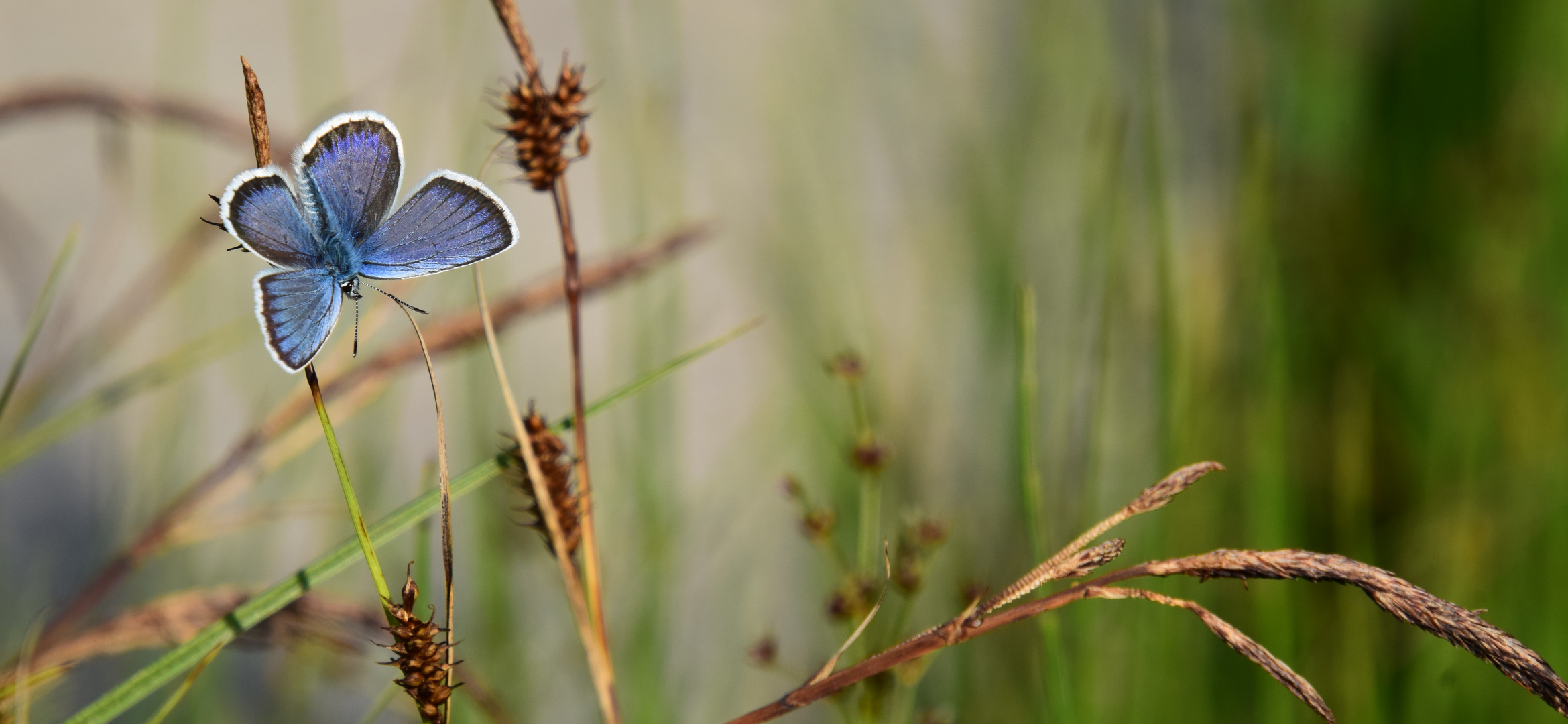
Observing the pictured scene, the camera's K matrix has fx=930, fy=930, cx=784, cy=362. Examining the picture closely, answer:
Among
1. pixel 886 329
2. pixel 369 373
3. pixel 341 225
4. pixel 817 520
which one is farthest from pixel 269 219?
pixel 886 329

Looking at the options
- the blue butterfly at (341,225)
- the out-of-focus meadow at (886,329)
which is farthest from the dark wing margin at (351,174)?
the out-of-focus meadow at (886,329)

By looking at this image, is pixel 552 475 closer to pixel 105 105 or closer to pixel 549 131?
pixel 549 131

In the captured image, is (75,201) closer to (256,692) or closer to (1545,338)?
(256,692)

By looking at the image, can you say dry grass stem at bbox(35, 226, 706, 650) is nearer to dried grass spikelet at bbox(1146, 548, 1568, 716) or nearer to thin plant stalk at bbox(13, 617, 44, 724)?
thin plant stalk at bbox(13, 617, 44, 724)

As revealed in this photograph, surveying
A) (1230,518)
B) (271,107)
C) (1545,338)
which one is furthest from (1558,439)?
(271,107)

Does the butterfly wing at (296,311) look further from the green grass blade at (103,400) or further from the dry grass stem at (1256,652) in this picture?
the green grass blade at (103,400)
